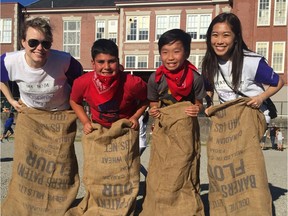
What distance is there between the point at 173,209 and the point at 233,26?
1.92 m

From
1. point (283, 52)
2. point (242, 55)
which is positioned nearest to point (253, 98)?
point (242, 55)

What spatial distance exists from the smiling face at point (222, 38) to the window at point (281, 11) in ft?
86.3

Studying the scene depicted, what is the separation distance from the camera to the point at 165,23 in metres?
31.0

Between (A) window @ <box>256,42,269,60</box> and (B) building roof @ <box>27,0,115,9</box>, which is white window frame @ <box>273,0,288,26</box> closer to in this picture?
(A) window @ <box>256,42,269,60</box>

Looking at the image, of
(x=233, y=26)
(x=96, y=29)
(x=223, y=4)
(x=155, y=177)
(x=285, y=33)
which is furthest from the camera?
(x=96, y=29)

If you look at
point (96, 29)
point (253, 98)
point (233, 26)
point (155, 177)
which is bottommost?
point (155, 177)

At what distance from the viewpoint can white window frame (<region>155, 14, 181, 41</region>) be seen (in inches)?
1215

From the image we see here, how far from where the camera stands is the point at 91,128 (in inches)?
137

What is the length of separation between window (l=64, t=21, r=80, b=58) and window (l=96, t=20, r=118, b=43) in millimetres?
2143

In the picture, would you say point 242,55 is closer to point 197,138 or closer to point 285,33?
point 197,138

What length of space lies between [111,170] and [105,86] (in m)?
0.85

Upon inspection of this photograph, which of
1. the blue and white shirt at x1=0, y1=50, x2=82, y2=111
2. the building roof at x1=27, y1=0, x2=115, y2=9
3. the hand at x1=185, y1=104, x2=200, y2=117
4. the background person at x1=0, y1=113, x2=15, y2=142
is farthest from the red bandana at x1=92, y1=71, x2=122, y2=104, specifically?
the building roof at x1=27, y1=0, x2=115, y2=9

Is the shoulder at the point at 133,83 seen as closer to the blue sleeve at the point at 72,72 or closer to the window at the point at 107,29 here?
the blue sleeve at the point at 72,72

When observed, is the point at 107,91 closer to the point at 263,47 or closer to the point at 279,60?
the point at 279,60
